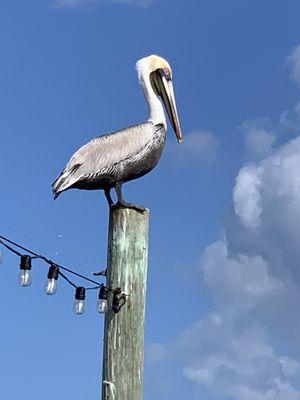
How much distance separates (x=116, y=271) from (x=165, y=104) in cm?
264

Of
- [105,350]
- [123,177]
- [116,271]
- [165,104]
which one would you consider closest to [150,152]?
[123,177]

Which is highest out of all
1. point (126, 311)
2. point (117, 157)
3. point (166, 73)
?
point (166, 73)

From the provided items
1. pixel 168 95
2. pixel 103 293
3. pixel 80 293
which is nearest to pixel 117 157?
pixel 168 95

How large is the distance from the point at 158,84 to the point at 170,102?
22 centimetres

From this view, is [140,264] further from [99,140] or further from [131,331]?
[99,140]

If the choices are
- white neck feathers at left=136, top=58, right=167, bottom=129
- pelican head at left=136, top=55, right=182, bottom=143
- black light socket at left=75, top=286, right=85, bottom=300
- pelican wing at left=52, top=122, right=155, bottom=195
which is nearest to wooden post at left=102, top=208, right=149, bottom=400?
black light socket at left=75, top=286, right=85, bottom=300

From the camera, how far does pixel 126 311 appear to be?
235 inches

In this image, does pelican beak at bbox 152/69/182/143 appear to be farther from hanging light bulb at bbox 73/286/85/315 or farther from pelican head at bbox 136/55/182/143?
hanging light bulb at bbox 73/286/85/315

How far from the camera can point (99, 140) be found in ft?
24.9

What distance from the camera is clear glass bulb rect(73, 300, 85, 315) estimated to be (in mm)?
6266

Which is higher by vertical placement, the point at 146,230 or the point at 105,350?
the point at 146,230

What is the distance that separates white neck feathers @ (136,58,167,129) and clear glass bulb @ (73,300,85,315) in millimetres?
2049

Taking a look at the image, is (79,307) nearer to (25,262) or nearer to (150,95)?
(25,262)

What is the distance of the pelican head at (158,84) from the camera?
7.85 m
